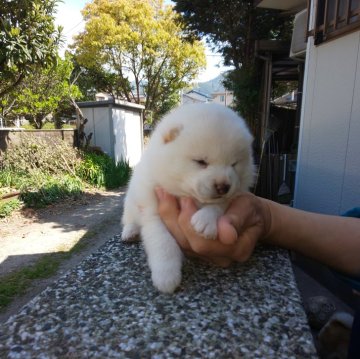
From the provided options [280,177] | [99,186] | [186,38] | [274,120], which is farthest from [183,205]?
[186,38]

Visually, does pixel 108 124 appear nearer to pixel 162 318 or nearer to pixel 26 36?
pixel 26 36

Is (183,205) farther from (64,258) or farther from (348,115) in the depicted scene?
(64,258)

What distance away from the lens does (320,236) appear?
160 cm

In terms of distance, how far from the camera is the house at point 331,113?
349 cm

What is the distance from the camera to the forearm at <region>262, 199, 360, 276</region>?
61.7 inches

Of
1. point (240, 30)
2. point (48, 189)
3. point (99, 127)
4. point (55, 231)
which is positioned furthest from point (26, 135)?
point (240, 30)

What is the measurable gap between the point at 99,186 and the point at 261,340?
29.3ft

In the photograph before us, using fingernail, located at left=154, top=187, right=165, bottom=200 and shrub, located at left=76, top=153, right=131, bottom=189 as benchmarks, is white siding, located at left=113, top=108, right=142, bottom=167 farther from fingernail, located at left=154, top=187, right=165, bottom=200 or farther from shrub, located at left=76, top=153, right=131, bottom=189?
fingernail, located at left=154, top=187, right=165, bottom=200

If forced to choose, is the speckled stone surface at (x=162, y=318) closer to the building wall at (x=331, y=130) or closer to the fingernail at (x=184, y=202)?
the fingernail at (x=184, y=202)

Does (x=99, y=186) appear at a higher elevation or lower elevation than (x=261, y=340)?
lower

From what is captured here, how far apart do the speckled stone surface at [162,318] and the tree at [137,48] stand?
53.2 ft

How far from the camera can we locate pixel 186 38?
10.4m

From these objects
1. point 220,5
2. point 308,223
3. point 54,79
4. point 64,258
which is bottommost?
point 64,258

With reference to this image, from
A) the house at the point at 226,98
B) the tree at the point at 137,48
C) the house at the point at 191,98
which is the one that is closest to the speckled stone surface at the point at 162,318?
the house at the point at 226,98
